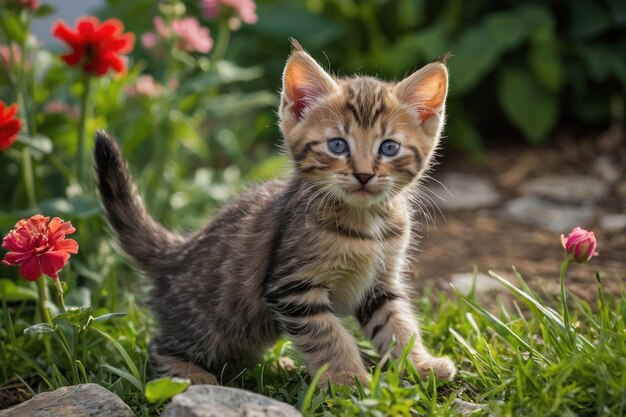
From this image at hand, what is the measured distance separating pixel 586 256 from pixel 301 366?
3.80ft

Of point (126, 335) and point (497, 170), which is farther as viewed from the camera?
point (497, 170)

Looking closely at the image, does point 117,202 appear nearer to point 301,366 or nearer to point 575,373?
point 301,366

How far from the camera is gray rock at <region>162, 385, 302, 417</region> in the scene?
2.16 m

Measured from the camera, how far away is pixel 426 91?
9.14ft

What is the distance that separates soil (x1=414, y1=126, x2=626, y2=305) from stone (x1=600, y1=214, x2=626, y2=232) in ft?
0.09

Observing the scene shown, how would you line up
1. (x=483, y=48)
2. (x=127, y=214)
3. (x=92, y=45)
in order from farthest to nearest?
(x=483, y=48), (x=92, y=45), (x=127, y=214)

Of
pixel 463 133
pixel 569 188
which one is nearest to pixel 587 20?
pixel 463 133

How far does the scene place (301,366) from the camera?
119 inches

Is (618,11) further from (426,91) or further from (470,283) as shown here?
(426,91)

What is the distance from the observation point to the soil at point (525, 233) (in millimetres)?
3984

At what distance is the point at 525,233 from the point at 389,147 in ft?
7.61

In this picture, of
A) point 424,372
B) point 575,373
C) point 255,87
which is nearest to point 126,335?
A: point 424,372

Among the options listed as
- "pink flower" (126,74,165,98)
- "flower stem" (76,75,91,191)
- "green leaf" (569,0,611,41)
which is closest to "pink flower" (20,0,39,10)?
"flower stem" (76,75,91,191)

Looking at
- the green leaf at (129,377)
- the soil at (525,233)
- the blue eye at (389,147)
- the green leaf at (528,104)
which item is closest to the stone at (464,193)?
the soil at (525,233)
